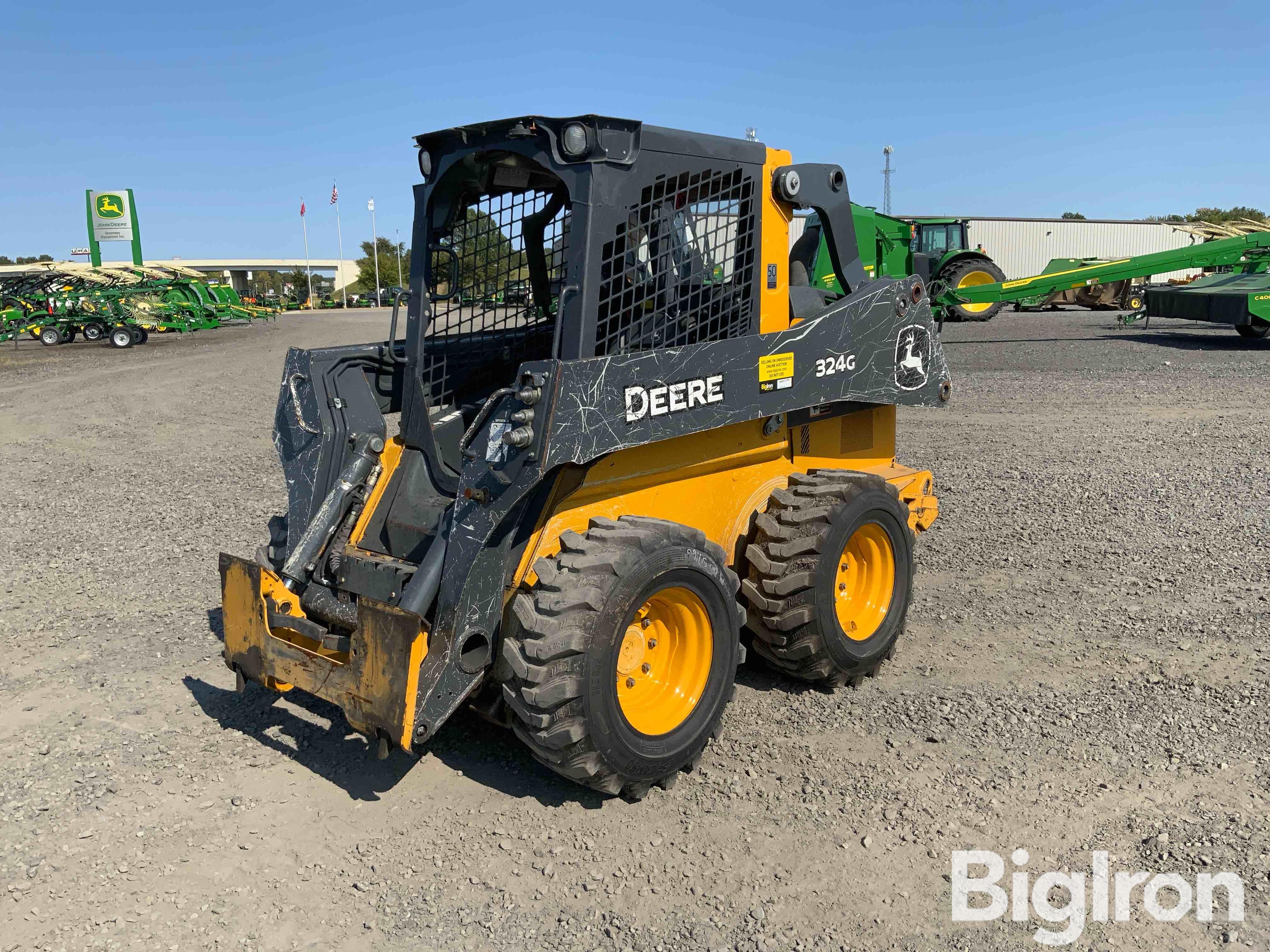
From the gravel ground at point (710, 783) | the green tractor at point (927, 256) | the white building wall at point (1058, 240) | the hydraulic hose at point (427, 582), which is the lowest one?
the gravel ground at point (710, 783)

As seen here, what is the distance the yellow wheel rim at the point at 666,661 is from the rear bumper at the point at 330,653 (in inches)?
31.9

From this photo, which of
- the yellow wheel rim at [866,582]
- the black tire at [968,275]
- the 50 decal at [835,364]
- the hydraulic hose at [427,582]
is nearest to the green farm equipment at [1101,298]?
the black tire at [968,275]

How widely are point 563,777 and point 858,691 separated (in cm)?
153

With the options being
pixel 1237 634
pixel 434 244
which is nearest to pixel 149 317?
pixel 434 244

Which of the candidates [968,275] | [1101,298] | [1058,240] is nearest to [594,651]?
[968,275]

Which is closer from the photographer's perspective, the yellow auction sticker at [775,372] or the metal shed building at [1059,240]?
the yellow auction sticker at [775,372]

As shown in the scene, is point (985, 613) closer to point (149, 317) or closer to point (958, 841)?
point (958, 841)

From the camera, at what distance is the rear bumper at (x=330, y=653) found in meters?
3.30

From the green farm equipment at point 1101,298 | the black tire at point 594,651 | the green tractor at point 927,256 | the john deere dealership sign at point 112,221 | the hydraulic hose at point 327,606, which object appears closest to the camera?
the black tire at point 594,651

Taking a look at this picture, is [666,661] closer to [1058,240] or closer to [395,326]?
[395,326]

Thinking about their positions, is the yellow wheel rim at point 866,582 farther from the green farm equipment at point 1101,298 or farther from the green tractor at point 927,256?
the green farm equipment at point 1101,298

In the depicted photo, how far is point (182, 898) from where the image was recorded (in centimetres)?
315

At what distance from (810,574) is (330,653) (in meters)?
2.00

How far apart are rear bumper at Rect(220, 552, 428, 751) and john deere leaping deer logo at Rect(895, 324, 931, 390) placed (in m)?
2.70
